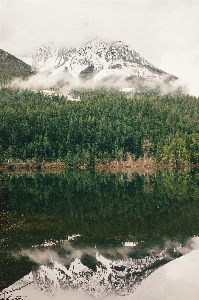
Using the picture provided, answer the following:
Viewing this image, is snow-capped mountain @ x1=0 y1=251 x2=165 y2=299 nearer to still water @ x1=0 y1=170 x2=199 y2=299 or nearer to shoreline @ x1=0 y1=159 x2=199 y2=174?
still water @ x1=0 y1=170 x2=199 y2=299

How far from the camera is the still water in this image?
884 inches

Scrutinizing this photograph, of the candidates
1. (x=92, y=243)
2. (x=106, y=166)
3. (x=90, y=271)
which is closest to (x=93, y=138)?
(x=106, y=166)

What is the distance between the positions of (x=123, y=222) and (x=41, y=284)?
61.7 ft

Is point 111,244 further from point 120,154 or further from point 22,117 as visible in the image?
point 22,117

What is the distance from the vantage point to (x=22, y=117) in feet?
585

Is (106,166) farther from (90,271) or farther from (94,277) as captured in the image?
(94,277)

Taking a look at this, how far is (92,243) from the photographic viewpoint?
101ft

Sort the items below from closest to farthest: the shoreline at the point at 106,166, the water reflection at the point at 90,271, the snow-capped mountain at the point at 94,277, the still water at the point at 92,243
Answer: the snow-capped mountain at the point at 94,277, the water reflection at the point at 90,271, the still water at the point at 92,243, the shoreline at the point at 106,166

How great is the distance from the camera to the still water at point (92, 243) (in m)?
22.5

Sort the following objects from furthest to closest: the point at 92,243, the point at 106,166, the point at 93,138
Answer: the point at 93,138 < the point at 106,166 < the point at 92,243

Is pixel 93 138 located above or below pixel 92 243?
above


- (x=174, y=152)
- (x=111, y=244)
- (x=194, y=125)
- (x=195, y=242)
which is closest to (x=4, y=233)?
(x=111, y=244)

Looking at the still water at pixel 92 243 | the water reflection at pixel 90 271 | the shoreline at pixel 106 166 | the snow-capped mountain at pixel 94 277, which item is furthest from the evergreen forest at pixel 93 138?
the snow-capped mountain at pixel 94 277

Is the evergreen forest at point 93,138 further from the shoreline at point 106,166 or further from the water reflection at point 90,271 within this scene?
the water reflection at point 90,271
